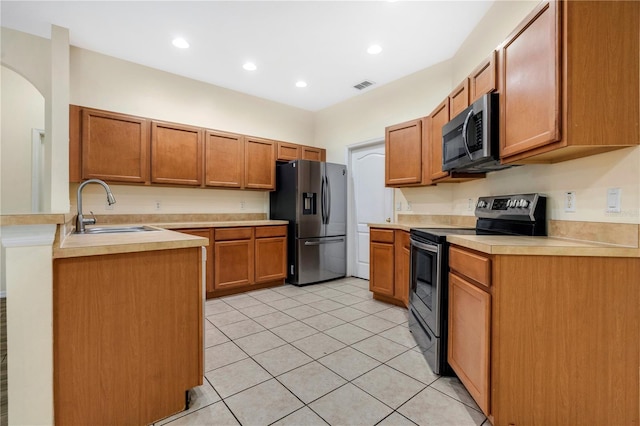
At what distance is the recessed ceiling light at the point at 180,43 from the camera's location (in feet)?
9.99

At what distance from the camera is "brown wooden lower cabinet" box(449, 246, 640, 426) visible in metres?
1.32

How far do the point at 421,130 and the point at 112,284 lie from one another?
10.2 ft

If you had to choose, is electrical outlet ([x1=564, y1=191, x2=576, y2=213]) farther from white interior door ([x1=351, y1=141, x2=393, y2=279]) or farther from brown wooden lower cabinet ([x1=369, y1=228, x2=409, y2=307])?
white interior door ([x1=351, y1=141, x2=393, y2=279])

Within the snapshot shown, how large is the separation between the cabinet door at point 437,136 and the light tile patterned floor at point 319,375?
1510 millimetres

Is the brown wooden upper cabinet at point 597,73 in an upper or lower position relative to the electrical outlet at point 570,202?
upper

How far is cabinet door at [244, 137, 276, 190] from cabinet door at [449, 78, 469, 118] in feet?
8.40

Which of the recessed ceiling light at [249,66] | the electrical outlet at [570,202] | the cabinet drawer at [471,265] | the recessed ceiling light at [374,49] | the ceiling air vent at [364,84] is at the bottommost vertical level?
the cabinet drawer at [471,265]

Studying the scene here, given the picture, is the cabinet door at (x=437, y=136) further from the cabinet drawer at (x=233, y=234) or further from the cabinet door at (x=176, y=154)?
the cabinet door at (x=176, y=154)

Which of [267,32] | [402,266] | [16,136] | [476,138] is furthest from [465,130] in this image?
[16,136]

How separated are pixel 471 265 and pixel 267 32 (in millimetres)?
2784

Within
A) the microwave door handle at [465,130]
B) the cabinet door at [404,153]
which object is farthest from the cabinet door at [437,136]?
the microwave door handle at [465,130]

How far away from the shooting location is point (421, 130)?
329 cm

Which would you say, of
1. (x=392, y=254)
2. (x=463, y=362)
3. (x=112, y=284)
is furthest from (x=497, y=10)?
(x=112, y=284)

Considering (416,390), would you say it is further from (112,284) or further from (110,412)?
(112,284)
